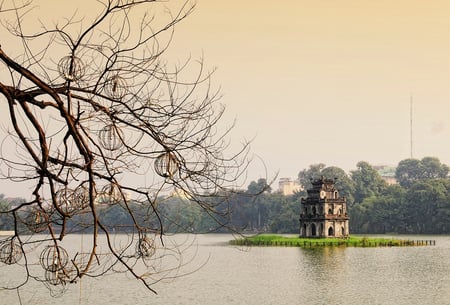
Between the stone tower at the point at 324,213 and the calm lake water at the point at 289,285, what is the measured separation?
1598 centimetres

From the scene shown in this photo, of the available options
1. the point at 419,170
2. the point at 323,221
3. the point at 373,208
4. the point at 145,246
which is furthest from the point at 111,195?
the point at 419,170

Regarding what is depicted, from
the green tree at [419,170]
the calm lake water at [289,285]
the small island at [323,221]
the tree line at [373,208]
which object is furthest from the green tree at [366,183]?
the calm lake water at [289,285]

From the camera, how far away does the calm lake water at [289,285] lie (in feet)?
118

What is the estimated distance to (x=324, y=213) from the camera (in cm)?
8056

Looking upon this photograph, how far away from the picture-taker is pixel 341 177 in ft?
429

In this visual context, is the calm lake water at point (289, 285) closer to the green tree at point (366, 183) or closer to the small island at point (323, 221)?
the small island at point (323, 221)

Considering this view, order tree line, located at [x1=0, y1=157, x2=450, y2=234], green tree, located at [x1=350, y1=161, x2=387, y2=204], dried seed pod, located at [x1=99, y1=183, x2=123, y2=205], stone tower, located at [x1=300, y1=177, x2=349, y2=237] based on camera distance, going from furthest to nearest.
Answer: green tree, located at [x1=350, y1=161, x2=387, y2=204], tree line, located at [x1=0, y1=157, x2=450, y2=234], stone tower, located at [x1=300, y1=177, x2=349, y2=237], dried seed pod, located at [x1=99, y1=183, x2=123, y2=205]

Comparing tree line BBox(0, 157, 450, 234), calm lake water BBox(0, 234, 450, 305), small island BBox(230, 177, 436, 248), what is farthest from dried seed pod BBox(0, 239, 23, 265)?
tree line BBox(0, 157, 450, 234)

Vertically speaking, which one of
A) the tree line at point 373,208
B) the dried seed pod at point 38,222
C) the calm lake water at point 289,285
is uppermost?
the tree line at point 373,208

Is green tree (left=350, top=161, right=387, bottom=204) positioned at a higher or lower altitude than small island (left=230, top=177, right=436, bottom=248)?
higher

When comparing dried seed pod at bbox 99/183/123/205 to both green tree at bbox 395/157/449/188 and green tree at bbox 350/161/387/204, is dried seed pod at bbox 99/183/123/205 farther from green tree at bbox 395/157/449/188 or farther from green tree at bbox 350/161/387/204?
green tree at bbox 395/157/449/188

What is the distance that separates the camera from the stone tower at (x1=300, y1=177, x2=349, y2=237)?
80.8 m

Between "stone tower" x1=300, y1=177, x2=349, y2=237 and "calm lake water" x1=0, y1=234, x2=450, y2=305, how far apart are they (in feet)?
52.4

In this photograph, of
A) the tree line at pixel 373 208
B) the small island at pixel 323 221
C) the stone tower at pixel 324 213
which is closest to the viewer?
the small island at pixel 323 221
